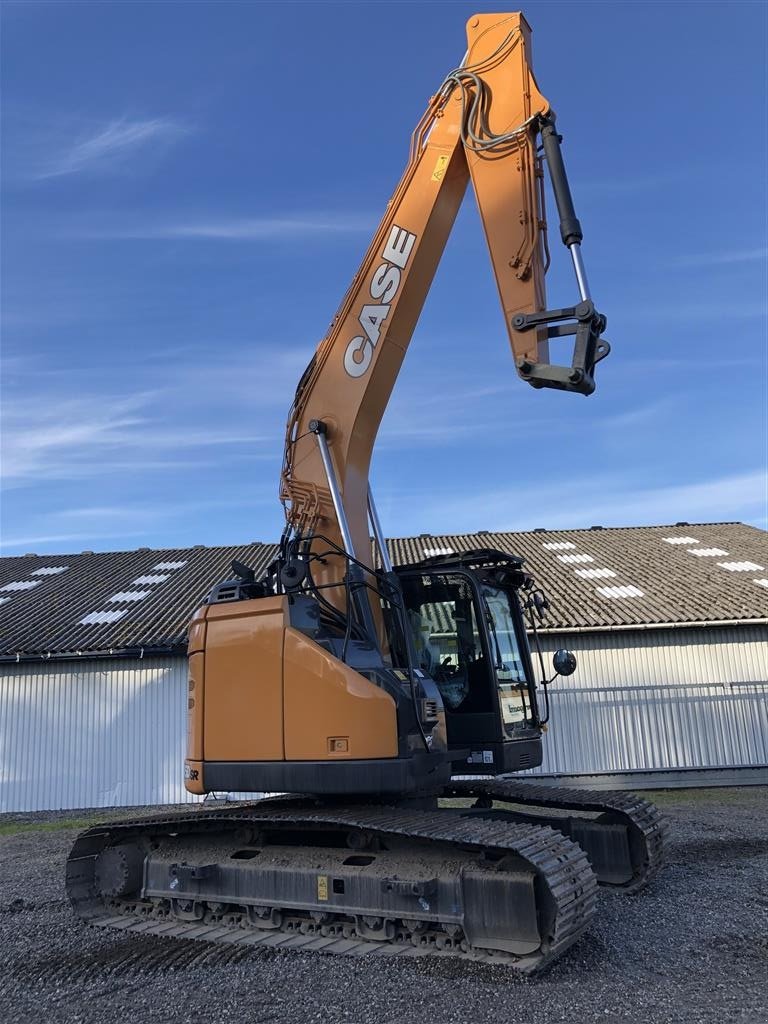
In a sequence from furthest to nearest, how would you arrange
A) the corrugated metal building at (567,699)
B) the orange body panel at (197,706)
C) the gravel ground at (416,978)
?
the corrugated metal building at (567,699) → the orange body panel at (197,706) → the gravel ground at (416,978)

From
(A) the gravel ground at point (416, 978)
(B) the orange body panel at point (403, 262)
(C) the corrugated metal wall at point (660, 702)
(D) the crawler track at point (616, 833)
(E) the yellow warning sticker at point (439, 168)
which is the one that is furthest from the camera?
(C) the corrugated metal wall at point (660, 702)

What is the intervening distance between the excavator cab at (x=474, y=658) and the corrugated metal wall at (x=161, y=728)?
9.55 meters

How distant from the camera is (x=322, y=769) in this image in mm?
6148

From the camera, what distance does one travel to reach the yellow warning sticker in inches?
288

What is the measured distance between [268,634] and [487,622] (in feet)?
6.31

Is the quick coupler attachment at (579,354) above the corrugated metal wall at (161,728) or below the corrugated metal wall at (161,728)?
above

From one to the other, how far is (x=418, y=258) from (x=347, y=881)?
506 centimetres

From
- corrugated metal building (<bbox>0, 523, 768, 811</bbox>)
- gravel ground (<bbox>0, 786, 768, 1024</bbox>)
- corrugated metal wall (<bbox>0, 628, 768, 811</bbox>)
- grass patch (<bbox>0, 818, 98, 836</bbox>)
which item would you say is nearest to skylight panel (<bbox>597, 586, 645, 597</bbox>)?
corrugated metal building (<bbox>0, 523, 768, 811</bbox>)

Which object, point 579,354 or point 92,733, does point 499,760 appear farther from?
point 92,733

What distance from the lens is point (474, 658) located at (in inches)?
285

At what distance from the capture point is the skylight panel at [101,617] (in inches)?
730

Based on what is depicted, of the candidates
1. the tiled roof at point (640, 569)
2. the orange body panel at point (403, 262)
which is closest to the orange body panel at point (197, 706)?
the orange body panel at point (403, 262)

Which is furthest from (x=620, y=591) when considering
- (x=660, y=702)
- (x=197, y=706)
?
(x=197, y=706)

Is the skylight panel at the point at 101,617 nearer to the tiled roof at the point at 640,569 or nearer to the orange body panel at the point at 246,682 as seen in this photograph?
the tiled roof at the point at 640,569
